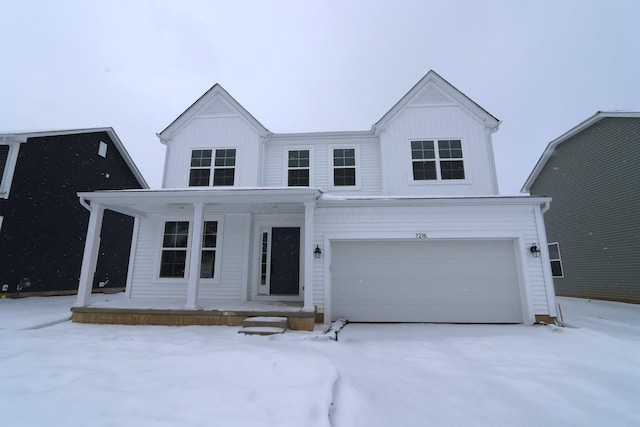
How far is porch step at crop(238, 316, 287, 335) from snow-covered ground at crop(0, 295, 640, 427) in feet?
0.95

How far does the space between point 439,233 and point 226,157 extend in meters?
7.06

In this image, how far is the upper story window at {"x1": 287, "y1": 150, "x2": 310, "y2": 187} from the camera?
1025 cm

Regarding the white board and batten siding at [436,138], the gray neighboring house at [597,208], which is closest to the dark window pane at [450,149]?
the white board and batten siding at [436,138]

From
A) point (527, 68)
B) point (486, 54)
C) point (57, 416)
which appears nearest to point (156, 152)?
point (486, 54)

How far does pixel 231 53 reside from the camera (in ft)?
408

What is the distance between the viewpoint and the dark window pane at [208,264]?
361 inches

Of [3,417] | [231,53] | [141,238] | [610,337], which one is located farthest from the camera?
[231,53]

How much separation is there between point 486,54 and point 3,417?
94181 mm

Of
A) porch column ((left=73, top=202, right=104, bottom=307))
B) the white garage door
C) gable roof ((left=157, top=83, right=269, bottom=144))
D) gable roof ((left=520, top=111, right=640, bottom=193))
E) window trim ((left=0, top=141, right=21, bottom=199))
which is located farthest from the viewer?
gable roof ((left=520, top=111, right=640, bottom=193))

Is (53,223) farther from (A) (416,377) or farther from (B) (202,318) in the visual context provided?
(A) (416,377)

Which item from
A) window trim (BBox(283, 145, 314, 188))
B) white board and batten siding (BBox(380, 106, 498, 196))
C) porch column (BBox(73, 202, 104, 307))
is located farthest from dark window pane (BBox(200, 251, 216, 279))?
white board and batten siding (BBox(380, 106, 498, 196))

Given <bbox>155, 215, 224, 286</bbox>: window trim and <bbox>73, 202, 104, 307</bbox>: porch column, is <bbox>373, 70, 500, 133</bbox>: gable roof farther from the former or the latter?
<bbox>73, 202, 104, 307</bbox>: porch column

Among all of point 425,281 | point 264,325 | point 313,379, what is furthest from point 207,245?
point 313,379

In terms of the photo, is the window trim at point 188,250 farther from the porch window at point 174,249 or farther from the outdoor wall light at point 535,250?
the outdoor wall light at point 535,250
